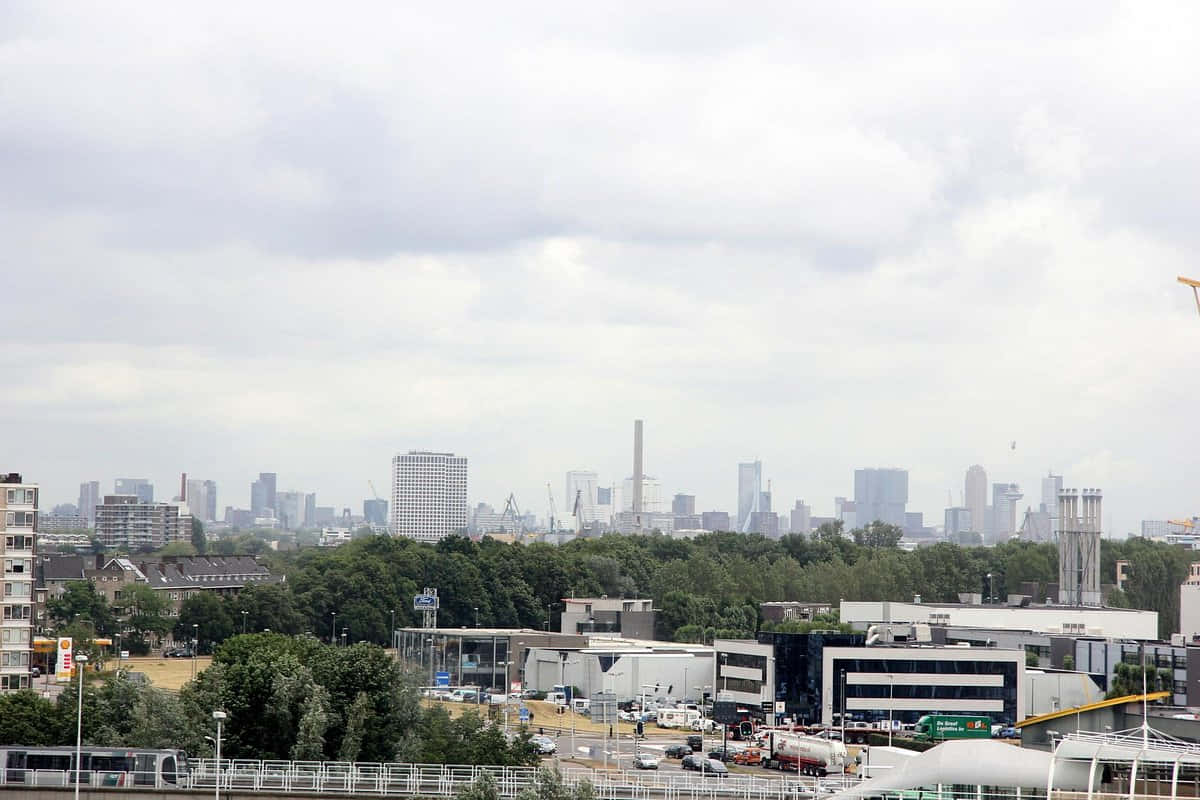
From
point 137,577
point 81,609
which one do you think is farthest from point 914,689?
point 137,577

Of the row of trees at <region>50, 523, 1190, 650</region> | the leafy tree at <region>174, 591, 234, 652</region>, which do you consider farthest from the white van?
the leafy tree at <region>174, 591, 234, 652</region>

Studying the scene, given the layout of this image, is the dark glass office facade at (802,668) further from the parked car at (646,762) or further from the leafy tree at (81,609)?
the leafy tree at (81,609)

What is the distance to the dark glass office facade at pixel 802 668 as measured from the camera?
8956cm

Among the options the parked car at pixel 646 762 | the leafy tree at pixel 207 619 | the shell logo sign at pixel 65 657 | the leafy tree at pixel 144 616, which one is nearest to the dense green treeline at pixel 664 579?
the leafy tree at pixel 207 619

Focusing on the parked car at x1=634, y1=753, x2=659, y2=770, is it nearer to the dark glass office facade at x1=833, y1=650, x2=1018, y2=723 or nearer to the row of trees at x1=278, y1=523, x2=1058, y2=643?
the dark glass office facade at x1=833, y1=650, x2=1018, y2=723

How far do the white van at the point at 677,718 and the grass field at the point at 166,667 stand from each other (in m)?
31.0

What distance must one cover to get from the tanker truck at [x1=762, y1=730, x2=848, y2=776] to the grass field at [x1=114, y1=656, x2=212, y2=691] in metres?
42.2

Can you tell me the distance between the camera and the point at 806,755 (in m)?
71.2

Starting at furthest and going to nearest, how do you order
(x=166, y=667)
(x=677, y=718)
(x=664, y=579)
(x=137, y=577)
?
(x=664, y=579), (x=137, y=577), (x=166, y=667), (x=677, y=718)

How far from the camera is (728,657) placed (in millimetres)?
96375

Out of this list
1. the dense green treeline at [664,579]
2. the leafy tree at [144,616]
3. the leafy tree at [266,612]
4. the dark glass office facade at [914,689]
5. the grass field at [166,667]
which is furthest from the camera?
the dense green treeline at [664,579]

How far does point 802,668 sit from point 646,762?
2485 centimetres

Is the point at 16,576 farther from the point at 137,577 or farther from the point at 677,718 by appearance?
the point at 137,577

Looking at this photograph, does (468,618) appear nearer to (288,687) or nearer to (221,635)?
(221,635)
